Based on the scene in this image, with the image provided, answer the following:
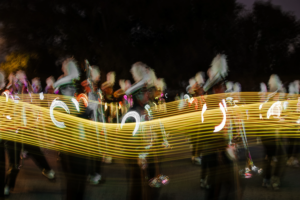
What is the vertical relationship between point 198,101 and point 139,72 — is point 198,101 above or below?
below

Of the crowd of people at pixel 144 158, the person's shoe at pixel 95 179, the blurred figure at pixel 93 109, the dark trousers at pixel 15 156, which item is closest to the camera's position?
the crowd of people at pixel 144 158

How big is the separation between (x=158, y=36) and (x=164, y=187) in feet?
55.1

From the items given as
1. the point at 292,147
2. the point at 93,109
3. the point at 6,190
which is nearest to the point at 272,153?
the point at 292,147

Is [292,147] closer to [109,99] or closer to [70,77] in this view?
[109,99]

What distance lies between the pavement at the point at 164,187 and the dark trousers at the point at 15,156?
19cm

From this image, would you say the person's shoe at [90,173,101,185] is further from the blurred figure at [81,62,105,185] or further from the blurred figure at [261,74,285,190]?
the blurred figure at [261,74,285,190]

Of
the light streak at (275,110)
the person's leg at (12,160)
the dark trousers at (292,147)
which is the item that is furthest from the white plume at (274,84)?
the person's leg at (12,160)

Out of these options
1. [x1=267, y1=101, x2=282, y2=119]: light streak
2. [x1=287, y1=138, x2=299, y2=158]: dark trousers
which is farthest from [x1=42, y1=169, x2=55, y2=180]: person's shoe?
[x1=287, y1=138, x2=299, y2=158]: dark trousers

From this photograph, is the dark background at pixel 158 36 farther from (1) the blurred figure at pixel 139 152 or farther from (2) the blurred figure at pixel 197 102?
(1) the blurred figure at pixel 139 152

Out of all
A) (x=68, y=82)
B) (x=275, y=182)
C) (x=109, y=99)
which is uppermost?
(x=68, y=82)

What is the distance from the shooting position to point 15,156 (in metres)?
4.40

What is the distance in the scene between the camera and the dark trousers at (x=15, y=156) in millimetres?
4352

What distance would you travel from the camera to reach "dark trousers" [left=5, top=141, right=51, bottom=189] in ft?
14.3

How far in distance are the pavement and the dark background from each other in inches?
531
